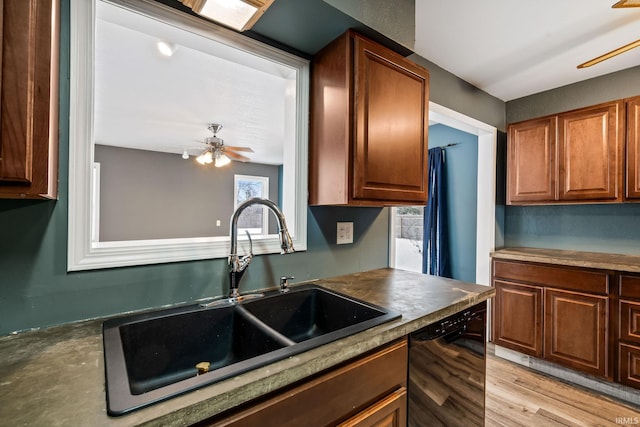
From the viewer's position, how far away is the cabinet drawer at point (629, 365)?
1.90 meters

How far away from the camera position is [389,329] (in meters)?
0.89

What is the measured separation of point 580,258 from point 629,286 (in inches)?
12.7

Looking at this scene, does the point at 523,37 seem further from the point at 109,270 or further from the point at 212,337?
the point at 109,270

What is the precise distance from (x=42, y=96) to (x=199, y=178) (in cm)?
561

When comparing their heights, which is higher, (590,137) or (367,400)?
(590,137)

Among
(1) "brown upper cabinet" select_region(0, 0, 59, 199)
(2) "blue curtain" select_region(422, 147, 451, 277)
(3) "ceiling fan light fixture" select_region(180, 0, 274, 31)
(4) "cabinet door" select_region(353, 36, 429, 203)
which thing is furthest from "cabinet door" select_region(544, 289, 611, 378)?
(1) "brown upper cabinet" select_region(0, 0, 59, 199)

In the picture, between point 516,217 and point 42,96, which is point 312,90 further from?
point 516,217

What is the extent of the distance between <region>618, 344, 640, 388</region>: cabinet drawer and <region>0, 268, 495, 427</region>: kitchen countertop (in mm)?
1907

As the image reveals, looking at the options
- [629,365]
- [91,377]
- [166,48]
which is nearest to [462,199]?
[629,365]

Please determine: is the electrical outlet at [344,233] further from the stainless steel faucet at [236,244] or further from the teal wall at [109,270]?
the stainless steel faucet at [236,244]

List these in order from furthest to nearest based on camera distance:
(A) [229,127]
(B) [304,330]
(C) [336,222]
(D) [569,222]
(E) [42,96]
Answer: (A) [229,127] < (D) [569,222] < (C) [336,222] < (B) [304,330] < (E) [42,96]

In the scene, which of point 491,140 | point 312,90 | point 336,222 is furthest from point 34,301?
point 491,140

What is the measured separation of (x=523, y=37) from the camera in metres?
1.90

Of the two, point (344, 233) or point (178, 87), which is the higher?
point (178, 87)
